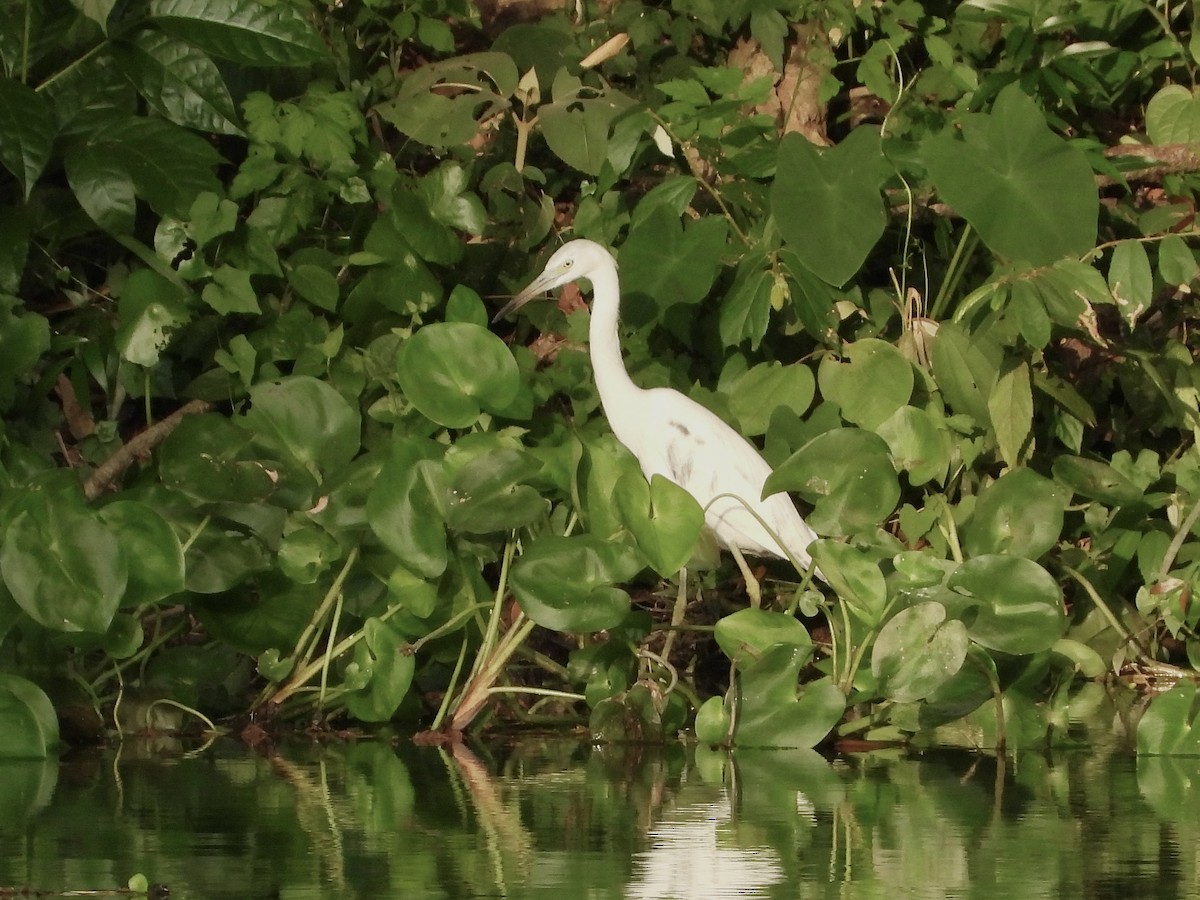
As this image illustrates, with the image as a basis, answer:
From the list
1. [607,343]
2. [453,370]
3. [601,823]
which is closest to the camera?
[601,823]

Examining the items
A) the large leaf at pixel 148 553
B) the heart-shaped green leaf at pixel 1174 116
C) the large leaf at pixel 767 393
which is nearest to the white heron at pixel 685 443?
the large leaf at pixel 767 393

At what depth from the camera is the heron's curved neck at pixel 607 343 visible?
3426 millimetres

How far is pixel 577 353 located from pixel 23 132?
1.18 meters

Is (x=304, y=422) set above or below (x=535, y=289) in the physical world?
below

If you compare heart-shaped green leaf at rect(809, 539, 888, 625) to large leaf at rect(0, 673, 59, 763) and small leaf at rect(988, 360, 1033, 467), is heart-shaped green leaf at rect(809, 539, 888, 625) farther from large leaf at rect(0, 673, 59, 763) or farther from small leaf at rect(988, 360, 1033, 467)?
large leaf at rect(0, 673, 59, 763)

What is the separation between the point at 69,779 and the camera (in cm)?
244

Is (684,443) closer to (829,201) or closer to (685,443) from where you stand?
(685,443)

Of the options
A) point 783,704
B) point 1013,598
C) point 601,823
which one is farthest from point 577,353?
point 601,823

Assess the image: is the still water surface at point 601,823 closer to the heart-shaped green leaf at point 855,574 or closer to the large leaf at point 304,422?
the heart-shaped green leaf at point 855,574

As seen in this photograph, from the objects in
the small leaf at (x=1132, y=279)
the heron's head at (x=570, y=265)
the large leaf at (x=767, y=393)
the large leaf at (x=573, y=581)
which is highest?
the heron's head at (x=570, y=265)

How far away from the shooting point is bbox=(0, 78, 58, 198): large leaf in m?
3.34

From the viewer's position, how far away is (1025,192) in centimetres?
314

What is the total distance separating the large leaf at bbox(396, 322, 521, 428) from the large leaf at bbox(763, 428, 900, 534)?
52cm

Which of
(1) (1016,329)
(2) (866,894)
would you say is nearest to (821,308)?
(1) (1016,329)
